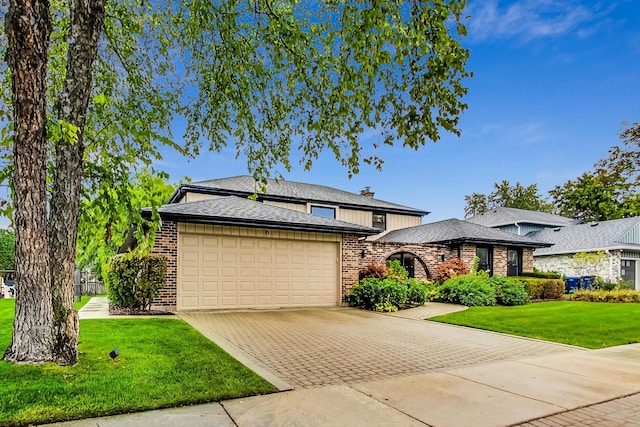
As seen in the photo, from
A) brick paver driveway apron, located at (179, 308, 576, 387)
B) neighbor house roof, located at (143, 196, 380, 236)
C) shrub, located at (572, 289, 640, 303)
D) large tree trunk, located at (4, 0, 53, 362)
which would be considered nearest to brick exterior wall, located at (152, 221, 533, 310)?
neighbor house roof, located at (143, 196, 380, 236)

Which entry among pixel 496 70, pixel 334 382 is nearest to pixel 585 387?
pixel 334 382

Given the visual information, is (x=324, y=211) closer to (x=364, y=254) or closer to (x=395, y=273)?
(x=364, y=254)

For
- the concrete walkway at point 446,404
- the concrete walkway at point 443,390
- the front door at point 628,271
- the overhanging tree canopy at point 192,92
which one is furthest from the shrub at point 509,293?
the overhanging tree canopy at point 192,92

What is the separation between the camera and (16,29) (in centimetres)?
500

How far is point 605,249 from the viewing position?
23.1 metres

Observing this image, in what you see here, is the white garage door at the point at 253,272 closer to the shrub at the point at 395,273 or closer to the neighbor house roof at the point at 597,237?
the shrub at the point at 395,273

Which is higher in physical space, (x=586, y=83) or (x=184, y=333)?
(x=586, y=83)

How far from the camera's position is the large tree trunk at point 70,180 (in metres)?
5.42

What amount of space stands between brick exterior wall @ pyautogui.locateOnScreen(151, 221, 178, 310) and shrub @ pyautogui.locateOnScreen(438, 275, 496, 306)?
32.2 ft

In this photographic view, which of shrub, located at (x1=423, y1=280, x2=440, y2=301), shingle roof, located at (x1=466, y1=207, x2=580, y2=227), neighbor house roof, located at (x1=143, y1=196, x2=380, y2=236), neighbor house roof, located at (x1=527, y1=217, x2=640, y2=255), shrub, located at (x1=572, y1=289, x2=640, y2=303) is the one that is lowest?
shrub, located at (x1=572, y1=289, x2=640, y2=303)

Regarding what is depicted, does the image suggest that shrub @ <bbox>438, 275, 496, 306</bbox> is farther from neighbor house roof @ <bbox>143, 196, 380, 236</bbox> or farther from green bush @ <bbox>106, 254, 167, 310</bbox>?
green bush @ <bbox>106, 254, 167, 310</bbox>

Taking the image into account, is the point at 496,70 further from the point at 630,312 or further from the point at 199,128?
the point at 199,128

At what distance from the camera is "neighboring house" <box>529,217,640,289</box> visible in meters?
23.2

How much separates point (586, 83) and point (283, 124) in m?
14.4
